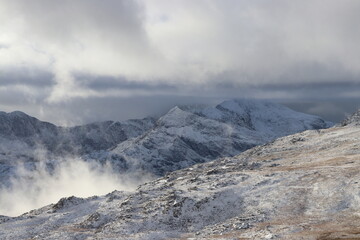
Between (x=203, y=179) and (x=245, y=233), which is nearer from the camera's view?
(x=245, y=233)

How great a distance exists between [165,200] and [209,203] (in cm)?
905

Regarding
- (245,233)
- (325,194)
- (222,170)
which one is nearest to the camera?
(245,233)

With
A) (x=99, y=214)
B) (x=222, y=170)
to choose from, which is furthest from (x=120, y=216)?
(x=222, y=170)

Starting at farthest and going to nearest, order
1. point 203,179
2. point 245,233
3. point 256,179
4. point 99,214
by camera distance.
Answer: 1. point 203,179
2. point 256,179
3. point 99,214
4. point 245,233

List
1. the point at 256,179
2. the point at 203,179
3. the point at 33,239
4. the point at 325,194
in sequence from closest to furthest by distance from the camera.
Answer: the point at 33,239
the point at 325,194
the point at 256,179
the point at 203,179

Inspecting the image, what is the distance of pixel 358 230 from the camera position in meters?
56.7

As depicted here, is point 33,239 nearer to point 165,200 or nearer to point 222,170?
point 165,200

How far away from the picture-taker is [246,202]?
80.4 metres

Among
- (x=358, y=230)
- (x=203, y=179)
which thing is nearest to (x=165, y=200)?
(x=203, y=179)

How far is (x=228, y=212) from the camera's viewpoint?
78.1 metres

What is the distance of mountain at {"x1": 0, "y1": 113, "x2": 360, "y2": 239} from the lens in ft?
211

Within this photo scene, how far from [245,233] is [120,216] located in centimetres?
2771

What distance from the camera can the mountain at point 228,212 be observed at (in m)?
64.4

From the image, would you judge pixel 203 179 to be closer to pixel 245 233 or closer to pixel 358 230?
pixel 245 233
